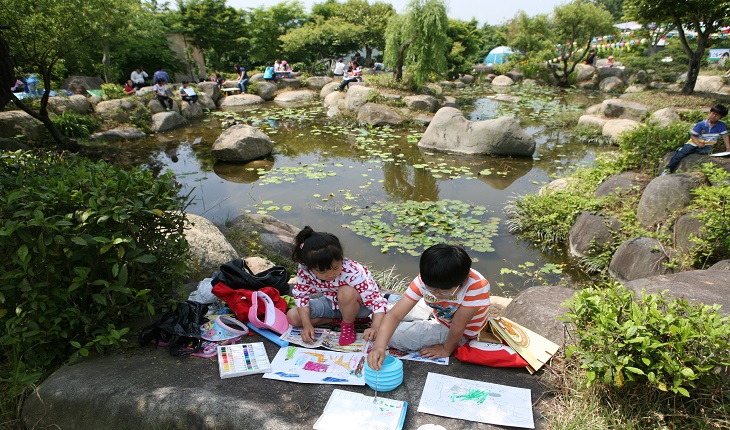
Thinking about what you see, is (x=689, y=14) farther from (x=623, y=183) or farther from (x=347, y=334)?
(x=347, y=334)

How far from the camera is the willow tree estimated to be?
13.2 meters

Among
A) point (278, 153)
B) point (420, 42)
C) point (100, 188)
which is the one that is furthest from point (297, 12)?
point (100, 188)

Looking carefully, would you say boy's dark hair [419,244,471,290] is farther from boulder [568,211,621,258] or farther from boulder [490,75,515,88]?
boulder [490,75,515,88]

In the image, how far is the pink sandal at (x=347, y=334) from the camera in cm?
276

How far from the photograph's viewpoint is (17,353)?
8.06 ft

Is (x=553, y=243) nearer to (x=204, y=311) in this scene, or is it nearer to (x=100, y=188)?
(x=204, y=311)

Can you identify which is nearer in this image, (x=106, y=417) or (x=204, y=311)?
(x=106, y=417)

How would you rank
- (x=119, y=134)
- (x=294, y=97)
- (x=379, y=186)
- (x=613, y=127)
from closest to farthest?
(x=379, y=186)
(x=613, y=127)
(x=119, y=134)
(x=294, y=97)

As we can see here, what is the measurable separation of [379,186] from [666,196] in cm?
408

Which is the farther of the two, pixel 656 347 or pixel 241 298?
pixel 241 298

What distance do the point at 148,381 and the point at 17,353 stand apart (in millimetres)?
811

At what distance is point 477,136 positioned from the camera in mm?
9289

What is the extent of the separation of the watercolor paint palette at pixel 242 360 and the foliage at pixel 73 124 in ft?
30.6

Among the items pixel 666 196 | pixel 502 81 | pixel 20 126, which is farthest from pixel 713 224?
pixel 502 81
